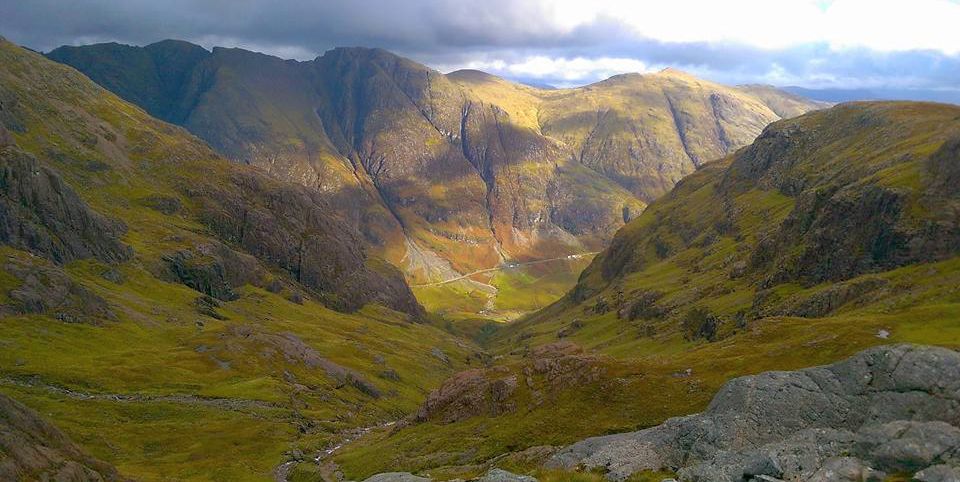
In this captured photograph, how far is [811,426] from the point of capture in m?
44.6

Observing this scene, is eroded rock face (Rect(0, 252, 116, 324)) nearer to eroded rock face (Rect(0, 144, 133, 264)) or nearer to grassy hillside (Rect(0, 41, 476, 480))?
grassy hillside (Rect(0, 41, 476, 480))

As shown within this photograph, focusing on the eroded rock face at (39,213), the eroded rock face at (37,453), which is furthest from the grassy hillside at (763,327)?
the eroded rock face at (39,213)

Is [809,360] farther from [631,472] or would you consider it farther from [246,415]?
[246,415]

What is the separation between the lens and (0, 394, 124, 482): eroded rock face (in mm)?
49219

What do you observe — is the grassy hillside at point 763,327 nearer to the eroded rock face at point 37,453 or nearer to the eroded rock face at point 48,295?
the eroded rock face at point 37,453

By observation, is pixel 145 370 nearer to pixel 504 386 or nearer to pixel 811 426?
pixel 504 386

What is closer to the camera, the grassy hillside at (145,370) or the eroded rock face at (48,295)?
the grassy hillside at (145,370)

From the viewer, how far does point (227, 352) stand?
157 meters

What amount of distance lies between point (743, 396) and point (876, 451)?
14692 mm

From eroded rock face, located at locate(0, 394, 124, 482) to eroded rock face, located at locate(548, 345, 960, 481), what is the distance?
3863 centimetres

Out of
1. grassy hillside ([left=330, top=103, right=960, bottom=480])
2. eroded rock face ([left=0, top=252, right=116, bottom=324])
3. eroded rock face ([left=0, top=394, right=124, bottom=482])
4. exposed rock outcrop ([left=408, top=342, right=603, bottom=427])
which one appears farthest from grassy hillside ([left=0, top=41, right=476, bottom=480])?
grassy hillside ([left=330, top=103, right=960, bottom=480])

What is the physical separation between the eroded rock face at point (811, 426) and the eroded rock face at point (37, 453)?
3863 cm

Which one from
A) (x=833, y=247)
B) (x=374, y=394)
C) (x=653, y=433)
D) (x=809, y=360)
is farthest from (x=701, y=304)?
(x=653, y=433)

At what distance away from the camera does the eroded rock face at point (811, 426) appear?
32844mm
